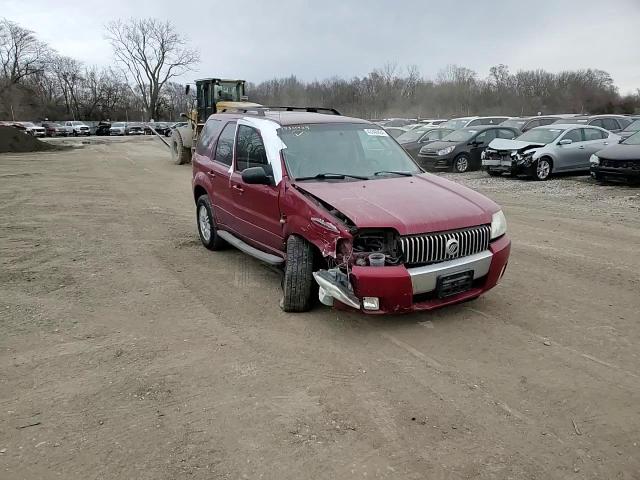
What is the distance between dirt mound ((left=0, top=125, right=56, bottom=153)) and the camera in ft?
91.7

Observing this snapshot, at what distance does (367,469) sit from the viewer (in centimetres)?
274

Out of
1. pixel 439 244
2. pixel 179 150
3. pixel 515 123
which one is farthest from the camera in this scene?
pixel 515 123

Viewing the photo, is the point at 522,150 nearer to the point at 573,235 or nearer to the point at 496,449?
the point at 573,235

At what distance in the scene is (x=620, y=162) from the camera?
12414mm

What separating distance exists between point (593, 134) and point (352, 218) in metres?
13.9

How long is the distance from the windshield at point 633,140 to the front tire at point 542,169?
191 cm

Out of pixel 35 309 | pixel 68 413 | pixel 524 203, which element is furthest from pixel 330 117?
pixel 524 203

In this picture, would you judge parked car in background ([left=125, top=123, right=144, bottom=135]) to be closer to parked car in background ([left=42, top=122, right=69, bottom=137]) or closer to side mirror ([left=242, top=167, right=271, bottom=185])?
parked car in background ([left=42, top=122, right=69, bottom=137])

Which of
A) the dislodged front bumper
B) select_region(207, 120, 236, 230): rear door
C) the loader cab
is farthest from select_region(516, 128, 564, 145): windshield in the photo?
the dislodged front bumper

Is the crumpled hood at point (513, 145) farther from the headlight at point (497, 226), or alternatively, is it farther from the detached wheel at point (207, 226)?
the headlight at point (497, 226)

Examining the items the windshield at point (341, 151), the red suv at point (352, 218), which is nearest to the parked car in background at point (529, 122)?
the windshield at point (341, 151)

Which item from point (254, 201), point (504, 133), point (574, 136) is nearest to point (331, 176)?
point (254, 201)

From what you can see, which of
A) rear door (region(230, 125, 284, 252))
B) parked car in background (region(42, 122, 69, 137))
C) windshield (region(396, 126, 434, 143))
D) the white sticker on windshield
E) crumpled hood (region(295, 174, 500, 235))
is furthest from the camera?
parked car in background (region(42, 122, 69, 137))

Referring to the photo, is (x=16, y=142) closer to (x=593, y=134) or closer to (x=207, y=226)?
(x=207, y=226)
